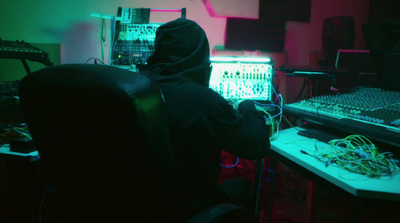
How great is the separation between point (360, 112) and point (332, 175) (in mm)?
495

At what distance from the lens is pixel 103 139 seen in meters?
0.60

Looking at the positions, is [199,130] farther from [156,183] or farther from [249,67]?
[249,67]

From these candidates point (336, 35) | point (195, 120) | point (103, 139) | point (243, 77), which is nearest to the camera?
point (103, 139)

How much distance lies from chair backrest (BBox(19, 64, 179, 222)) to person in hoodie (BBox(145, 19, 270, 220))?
0.31m

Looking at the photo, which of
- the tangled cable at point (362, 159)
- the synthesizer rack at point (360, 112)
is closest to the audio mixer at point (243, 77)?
the synthesizer rack at point (360, 112)

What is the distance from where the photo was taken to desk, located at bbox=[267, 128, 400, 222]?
35.5 inches

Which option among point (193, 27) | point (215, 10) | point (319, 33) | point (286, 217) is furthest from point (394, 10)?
point (193, 27)

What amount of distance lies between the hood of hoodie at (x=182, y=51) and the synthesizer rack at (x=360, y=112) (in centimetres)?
69

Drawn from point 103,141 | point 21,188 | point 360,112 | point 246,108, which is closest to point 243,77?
point 246,108

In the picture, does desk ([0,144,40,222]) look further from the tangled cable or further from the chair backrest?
the tangled cable

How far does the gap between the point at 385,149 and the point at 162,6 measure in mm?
2170

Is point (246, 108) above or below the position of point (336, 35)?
below

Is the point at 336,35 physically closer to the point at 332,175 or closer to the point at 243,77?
the point at 243,77

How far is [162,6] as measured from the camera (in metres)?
2.57
